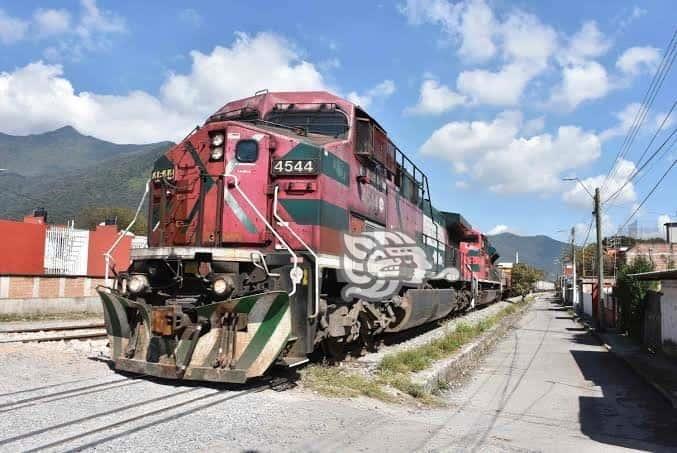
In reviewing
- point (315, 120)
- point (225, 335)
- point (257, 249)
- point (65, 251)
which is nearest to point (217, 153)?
point (257, 249)

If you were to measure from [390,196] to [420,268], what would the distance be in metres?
1.85

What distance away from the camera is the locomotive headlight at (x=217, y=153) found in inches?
253

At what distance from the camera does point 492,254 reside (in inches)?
1115

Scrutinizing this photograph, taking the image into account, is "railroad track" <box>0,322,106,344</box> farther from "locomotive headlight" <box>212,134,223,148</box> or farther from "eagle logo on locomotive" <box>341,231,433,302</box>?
"eagle logo on locomotive" <box>341,231,433,302</box>

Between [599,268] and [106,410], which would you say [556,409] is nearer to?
[106,410]

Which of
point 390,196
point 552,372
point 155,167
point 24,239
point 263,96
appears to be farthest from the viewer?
point 24,239

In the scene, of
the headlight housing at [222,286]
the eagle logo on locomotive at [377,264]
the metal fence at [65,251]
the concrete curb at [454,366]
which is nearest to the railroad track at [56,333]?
the headlight housing at [222,286]

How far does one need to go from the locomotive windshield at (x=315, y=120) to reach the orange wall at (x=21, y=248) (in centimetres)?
1417

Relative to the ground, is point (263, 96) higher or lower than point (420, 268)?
higher

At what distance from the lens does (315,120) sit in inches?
295

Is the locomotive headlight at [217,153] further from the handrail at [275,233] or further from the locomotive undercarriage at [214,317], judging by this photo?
the locomotive undercarriage at [214,317]

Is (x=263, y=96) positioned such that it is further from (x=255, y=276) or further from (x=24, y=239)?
(x=24, y=239)

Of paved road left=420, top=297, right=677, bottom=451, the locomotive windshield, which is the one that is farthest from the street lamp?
the locomotive windshield

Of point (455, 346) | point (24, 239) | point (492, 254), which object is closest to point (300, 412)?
point (455, 346)
